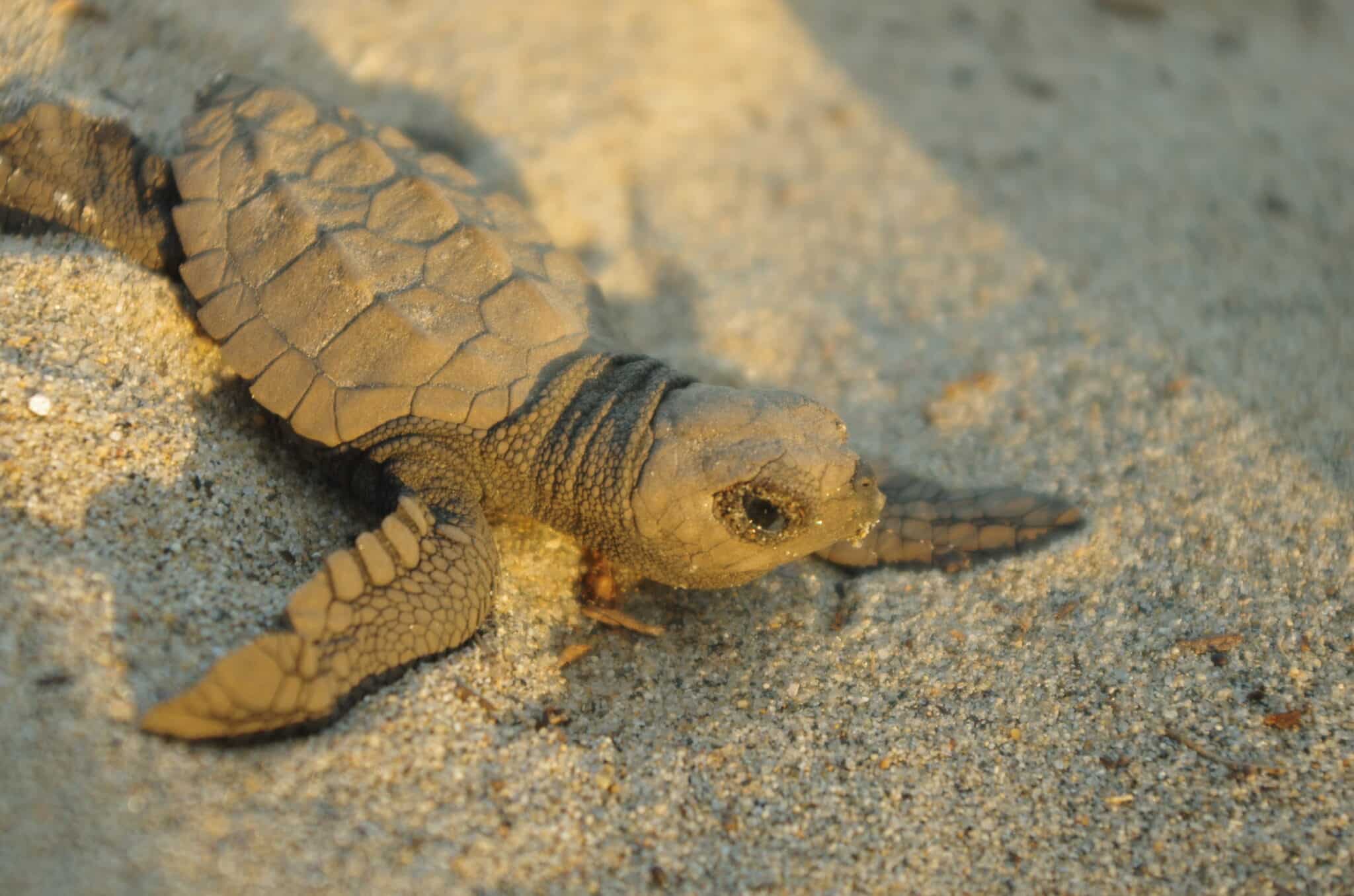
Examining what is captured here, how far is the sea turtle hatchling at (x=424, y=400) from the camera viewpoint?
2240mm

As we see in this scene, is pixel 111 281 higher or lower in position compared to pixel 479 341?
lower

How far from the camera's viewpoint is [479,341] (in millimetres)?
2535

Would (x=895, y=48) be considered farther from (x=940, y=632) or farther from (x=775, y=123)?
(x=940, y=632)

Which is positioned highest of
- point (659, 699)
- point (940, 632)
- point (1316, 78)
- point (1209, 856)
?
point (1316, 78)

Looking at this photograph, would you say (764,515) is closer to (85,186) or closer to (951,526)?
(951,526)

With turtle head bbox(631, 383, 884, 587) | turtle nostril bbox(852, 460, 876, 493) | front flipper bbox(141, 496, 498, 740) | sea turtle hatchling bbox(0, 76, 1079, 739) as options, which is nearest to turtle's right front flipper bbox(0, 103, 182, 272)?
sea turtle hatchling bbox(0, 76, 1079, 739)

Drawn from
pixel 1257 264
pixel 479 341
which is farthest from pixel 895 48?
pixel 479 341

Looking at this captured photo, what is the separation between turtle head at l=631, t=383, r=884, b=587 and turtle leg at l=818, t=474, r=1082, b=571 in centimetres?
43

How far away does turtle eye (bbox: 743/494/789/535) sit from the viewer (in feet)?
7.68

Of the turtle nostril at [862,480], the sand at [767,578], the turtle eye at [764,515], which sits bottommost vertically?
the sand at [767,578]

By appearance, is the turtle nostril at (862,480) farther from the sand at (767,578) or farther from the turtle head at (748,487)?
the sand at (767,578)

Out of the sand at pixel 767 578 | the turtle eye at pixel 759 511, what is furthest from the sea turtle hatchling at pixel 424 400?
the sand at pixel 767 578

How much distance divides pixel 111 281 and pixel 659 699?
73.8 inches

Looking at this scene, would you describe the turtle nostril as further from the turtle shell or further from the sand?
the turtle shell
